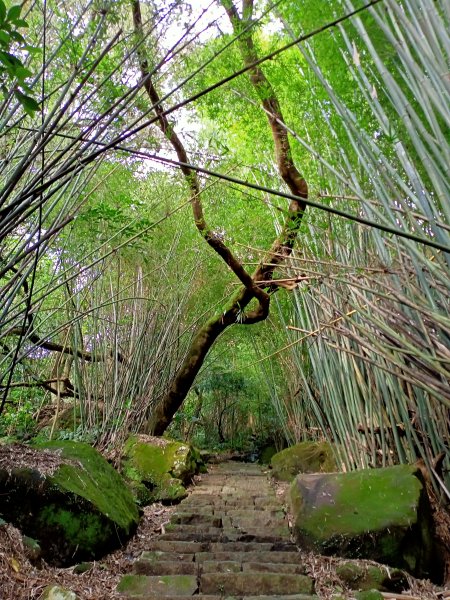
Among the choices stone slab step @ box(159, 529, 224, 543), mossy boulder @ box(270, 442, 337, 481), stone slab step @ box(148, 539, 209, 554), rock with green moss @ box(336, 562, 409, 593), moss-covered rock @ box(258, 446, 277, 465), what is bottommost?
moss-covered rock @ box(258, 446, 277, 465)

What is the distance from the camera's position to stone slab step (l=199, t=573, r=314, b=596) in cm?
194

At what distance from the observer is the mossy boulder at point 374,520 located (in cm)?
212

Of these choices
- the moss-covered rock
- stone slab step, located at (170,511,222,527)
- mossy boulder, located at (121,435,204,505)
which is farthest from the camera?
the moss-covered rock

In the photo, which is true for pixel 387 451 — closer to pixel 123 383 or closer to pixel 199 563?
pixel 199 563

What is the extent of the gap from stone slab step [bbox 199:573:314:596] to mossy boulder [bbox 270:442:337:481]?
2106 millimetres

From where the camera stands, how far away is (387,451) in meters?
2.61

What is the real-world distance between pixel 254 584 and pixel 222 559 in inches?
12.8

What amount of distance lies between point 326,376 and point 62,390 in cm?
289

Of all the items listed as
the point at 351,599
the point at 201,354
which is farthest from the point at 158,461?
the point at 351,599

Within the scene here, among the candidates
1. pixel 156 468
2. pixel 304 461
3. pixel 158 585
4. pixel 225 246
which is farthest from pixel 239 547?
pixel 304 461

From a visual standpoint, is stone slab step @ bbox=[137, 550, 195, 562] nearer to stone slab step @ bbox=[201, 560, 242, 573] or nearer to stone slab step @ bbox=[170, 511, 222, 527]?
stone slab step @ bbox=[201, 560, 242, 573]

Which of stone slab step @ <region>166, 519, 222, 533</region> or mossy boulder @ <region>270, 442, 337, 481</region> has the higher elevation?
stone slab step @ <region>166, 519, 222, 533</region>

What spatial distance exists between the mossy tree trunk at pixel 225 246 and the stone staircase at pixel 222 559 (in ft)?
4.36

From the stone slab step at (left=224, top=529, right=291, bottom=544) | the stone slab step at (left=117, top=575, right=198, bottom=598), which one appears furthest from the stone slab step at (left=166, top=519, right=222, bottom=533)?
the stone slab step at (left=117, top=575, right=198, bottom=598)
